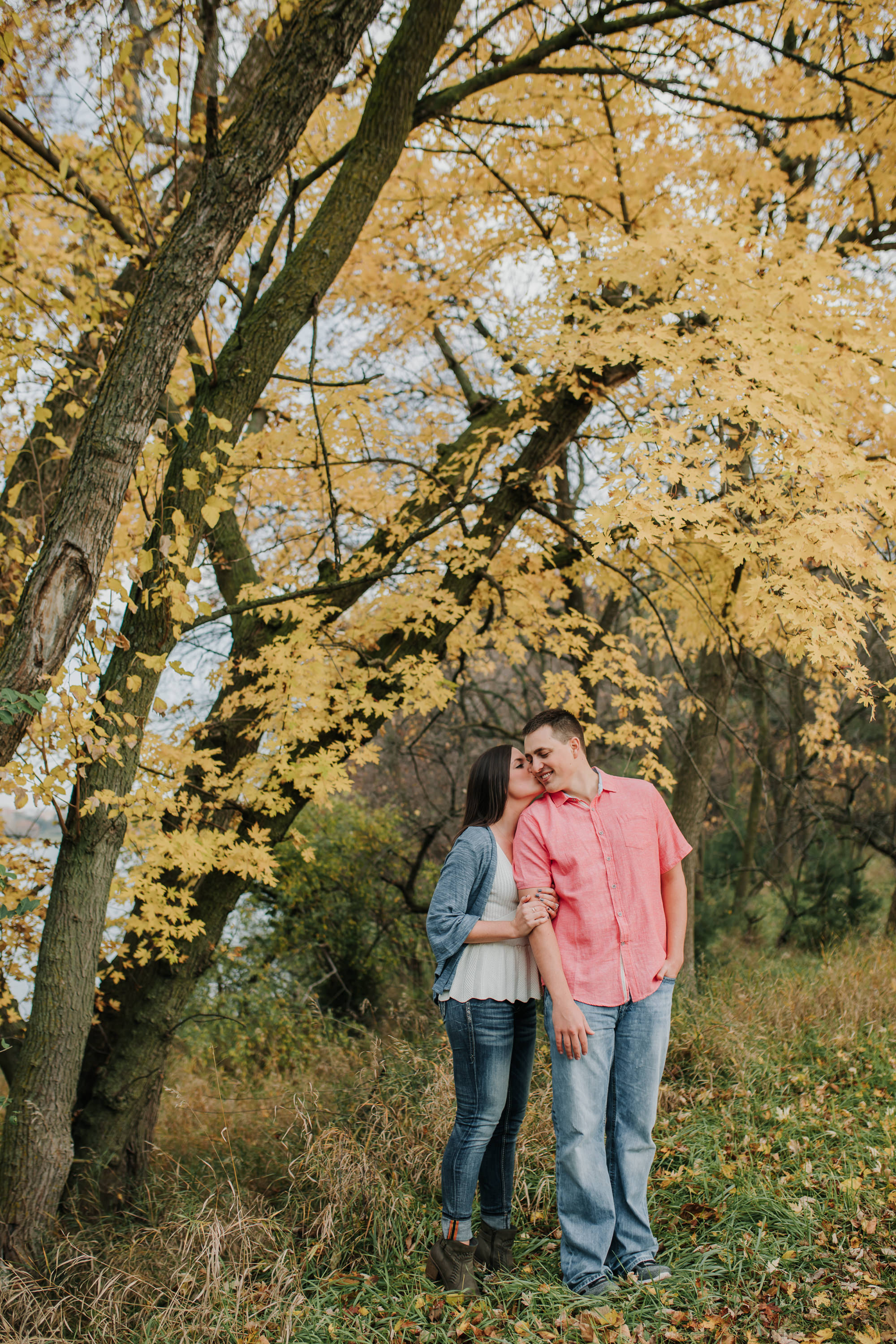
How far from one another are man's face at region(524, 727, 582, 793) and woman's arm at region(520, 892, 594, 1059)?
1.41 ft

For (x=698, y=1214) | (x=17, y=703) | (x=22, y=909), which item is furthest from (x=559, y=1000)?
(x=17, y=703)

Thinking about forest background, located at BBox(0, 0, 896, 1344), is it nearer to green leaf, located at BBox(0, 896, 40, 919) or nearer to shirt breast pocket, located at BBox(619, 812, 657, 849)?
green leaf, located at BBox(0, 896, 40, 919)

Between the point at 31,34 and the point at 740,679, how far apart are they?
10010 mm

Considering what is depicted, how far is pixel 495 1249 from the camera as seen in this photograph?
2672 mm

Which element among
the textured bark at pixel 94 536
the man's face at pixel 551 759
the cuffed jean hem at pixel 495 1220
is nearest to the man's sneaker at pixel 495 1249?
the cuffed jean hem at pixel 495 1220

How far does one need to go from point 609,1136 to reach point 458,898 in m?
0.92

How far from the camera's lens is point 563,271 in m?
4.27

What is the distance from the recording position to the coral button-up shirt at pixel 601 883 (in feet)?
8.13

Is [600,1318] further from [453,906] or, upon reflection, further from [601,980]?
[453,906]

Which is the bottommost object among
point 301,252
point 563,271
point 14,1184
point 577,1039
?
point 14,1184

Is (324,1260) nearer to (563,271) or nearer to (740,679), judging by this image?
(563,271)

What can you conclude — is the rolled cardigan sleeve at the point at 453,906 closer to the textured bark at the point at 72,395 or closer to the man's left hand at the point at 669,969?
the man's left hand at the point at 669,969

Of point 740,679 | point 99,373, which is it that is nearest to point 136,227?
point 99,373

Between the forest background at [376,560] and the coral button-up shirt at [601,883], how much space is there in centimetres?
93
